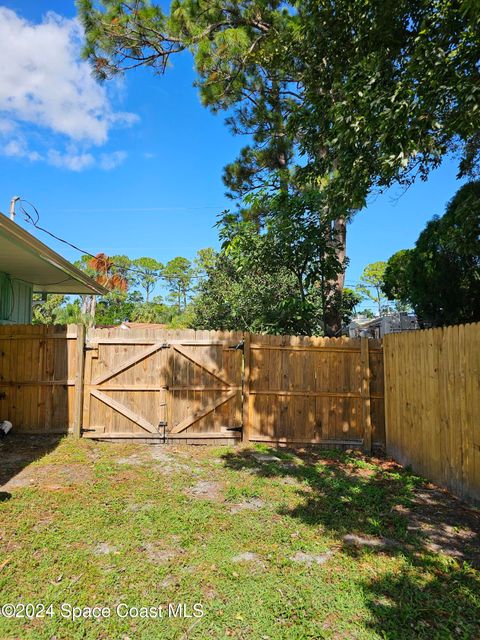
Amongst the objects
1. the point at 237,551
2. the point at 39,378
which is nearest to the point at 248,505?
the point at 237,551

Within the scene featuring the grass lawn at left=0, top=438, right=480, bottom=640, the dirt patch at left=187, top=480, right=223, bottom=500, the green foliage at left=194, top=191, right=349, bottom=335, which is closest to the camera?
the grass lawn at left=0, top=438, right=480, bottom=640

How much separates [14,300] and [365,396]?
7.04m

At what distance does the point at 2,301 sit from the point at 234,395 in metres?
4.80

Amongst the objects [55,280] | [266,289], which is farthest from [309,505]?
[266,289]

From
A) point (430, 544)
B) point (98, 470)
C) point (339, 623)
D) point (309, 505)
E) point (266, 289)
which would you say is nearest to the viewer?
point (339, 623)

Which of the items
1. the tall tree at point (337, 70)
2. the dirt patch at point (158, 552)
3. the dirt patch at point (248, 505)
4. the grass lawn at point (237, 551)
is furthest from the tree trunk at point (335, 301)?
the dirt patch at point (158, 552)

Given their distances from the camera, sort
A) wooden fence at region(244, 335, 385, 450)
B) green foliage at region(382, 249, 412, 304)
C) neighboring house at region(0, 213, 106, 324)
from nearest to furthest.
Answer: neighboring house at region(0, 213, 106, 324), wooden fence at region(244, 335, 385, 450), green foliage at region(382, 249, 412, 304)

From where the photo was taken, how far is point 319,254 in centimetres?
712

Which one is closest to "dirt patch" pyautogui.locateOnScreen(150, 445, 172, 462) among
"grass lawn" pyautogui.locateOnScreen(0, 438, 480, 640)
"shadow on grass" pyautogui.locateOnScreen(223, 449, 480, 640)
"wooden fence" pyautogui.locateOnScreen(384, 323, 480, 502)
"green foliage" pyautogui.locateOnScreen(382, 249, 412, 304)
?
"grass lawn" pyautogui.locateOnScreen(0, 438, 480, 640)

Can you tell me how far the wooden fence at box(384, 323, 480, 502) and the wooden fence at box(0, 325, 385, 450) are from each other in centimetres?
70

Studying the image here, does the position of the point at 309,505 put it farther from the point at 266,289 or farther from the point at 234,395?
the point at 266,289

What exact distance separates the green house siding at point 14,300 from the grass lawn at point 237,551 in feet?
11.5

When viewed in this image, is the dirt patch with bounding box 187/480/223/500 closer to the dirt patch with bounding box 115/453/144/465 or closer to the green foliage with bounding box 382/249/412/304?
the dirt patch with bounding box 115/453/144/465

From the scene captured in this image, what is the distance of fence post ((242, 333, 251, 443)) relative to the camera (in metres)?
6.17
